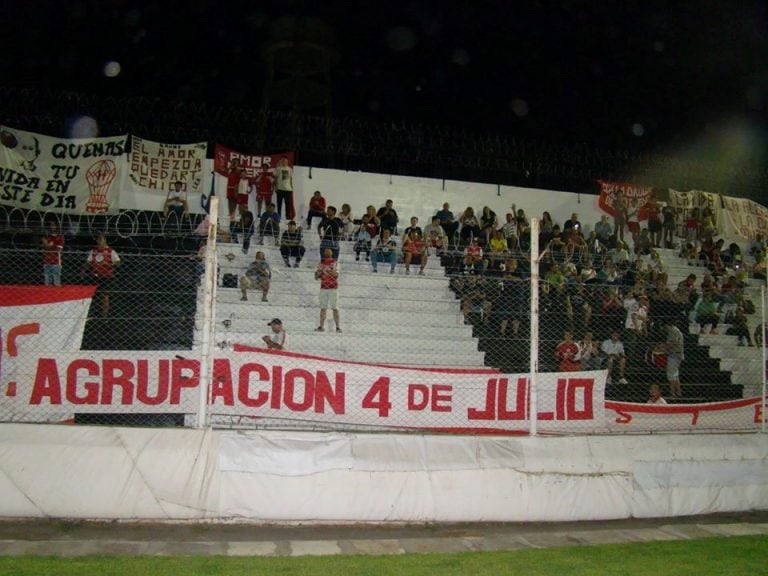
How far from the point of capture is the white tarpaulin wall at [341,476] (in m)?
6.10

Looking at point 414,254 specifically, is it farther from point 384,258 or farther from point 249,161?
point 249,161

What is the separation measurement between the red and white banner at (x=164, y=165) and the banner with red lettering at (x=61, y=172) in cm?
25

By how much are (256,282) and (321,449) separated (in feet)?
16.0

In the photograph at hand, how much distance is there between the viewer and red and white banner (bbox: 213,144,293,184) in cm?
1446

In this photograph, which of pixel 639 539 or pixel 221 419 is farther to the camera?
pixel 221 419

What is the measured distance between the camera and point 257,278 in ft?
35.5

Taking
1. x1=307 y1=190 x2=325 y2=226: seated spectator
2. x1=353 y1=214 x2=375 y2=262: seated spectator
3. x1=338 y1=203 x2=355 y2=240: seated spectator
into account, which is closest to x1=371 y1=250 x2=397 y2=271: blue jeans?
x1=353 y1=214 x2=375 y2=262: seated spectator

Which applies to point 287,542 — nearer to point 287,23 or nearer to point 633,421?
point 633,421

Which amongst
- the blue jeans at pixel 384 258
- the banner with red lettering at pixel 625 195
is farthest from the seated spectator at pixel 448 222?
the banner with red lettering at pixel 625 195

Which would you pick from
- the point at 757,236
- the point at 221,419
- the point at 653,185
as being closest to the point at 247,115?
the point at 221,419

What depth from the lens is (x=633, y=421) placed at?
27.3 feet

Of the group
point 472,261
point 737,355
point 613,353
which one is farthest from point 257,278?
point 737,355

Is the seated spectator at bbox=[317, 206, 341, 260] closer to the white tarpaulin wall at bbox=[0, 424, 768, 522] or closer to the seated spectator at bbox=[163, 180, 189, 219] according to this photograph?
the seated spectator at bbox=[163, 180, 189, 219]

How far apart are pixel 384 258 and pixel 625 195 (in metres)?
7.13
